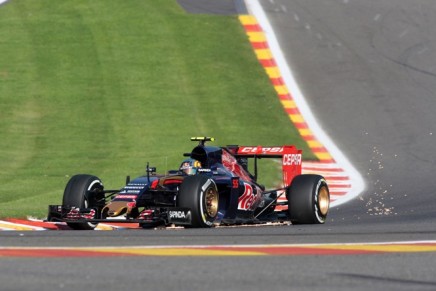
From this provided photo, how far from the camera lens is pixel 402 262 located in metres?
9.25

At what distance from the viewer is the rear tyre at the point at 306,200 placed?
1483 cm

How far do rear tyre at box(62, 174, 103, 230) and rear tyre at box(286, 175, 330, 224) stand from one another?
256 cm

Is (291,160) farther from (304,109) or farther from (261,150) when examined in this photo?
(304,109)

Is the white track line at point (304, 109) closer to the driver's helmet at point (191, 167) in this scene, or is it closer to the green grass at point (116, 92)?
the green grass at point (116, 92)

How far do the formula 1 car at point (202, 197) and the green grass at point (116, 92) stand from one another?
2.35 m

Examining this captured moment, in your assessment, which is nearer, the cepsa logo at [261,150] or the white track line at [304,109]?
the cepsa logo at [261,150]

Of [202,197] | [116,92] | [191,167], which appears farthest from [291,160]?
[116,92]

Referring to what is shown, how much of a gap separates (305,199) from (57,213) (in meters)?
3.19

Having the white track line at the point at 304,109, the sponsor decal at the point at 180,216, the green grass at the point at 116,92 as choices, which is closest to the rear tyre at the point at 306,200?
the sponsor decal at the point at 180,216

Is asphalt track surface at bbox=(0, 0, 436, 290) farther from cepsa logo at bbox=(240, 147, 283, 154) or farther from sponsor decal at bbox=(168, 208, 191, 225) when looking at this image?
cepsa logo at bbox=(240, 147, 283, 154)

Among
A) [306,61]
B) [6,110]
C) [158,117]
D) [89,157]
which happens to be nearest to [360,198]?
[89,157]

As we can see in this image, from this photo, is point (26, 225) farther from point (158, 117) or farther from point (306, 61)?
point (306, 61)

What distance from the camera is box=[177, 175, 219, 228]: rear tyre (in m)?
13.2

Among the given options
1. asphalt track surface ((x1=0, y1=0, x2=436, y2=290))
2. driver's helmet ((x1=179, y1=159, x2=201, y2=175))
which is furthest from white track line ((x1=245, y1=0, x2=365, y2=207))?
driver's helmet ((x1=179, y1=159, x2=201, y2=175))
